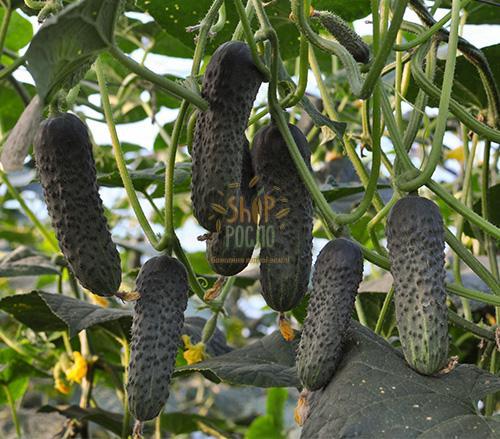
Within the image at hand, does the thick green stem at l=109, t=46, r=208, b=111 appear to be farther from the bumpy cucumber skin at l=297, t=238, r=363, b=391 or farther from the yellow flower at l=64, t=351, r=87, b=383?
the yellow flower at l=64, t=351, r=87, b=383

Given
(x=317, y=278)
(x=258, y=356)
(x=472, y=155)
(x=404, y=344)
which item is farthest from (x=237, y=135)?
(x=472, y=155)

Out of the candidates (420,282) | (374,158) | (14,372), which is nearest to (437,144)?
(374,158)

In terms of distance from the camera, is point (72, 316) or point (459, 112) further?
point (72, 316)

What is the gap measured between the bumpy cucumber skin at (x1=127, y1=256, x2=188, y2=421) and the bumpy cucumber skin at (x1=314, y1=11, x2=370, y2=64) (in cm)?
37

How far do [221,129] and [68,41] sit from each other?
0.76ft

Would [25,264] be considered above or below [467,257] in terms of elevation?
below

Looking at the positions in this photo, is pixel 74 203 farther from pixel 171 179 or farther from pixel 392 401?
→ pixel 392 401

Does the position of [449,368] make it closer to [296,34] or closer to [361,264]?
[361,264]

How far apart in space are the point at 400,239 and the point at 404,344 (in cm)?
12

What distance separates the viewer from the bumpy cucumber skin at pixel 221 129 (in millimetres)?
1028

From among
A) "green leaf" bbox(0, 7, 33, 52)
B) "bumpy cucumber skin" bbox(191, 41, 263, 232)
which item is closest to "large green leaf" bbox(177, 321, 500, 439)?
"bumpy cucumber skin" bbox(191, 41, 263, 232)

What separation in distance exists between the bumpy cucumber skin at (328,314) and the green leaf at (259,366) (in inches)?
9.5

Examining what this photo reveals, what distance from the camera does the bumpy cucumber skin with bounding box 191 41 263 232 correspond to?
103 cm

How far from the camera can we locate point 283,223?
1118mm
